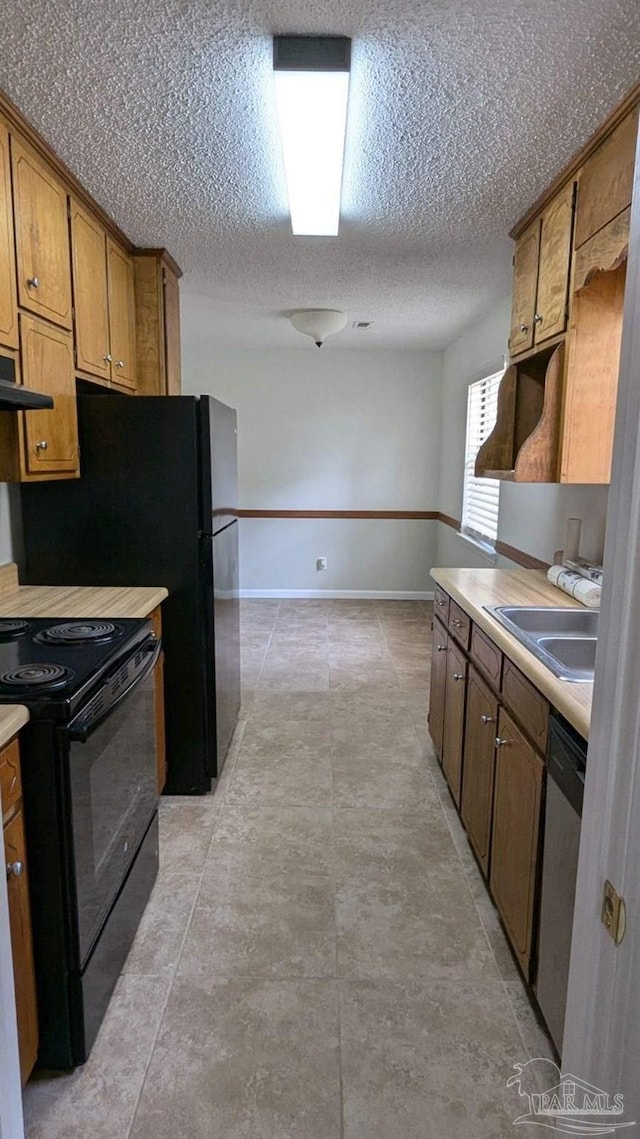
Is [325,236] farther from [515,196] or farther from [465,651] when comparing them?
[465,651]

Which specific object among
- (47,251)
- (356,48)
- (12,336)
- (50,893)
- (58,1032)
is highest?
(356,48)

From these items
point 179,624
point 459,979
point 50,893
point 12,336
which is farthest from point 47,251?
point 459,979

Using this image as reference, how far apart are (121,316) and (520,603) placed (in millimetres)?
2112

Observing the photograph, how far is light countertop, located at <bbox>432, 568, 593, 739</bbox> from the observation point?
4.56ft

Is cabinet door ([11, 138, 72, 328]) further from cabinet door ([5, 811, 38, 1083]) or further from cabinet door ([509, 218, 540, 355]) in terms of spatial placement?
cabinet door ([509, 218, 540, 355])

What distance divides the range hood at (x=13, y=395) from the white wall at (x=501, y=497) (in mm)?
2031

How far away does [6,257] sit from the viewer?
1.85 meters

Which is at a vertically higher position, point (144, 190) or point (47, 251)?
point (144, 190)

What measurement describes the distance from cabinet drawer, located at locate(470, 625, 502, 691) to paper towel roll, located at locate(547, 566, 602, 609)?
15.4 inches

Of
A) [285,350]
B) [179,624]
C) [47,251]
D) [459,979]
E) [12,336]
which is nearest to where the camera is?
[459,979]

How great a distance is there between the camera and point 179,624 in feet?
8.58

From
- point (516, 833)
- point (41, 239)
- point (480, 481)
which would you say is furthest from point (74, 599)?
point (480, 481)

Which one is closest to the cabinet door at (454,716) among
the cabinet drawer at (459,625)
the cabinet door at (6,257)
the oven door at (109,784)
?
the cabinet drawer at (459,625)

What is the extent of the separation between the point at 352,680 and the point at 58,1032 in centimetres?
278
